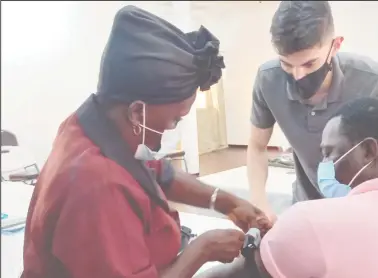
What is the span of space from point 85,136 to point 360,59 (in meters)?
0.90

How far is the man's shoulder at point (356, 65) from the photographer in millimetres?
1370

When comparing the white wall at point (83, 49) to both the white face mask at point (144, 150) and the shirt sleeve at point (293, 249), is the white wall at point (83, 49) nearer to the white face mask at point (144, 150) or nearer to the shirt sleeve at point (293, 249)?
the white face mask at point (144, 150)

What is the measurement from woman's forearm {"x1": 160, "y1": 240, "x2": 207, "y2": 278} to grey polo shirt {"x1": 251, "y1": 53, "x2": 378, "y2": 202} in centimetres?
49

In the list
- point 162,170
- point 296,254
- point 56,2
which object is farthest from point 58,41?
point 296,254

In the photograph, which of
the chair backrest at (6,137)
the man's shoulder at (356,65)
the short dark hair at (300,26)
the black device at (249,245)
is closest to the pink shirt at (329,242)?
the black device at (249,245)

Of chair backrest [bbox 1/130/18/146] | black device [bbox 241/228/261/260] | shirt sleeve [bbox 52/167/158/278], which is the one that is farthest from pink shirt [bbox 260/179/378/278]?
chair backrest [bbox 1/130/18/146]

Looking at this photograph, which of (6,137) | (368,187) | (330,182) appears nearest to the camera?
(368,187)

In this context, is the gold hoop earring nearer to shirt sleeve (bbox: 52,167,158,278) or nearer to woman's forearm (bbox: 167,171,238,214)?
shirt sleeve (bbox: 52,167,158,278)

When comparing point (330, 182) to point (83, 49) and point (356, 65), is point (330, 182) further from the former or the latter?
point (83, 49)

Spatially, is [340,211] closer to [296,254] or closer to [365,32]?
[296,254]

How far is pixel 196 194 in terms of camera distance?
4.10ft

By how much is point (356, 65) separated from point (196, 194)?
23.3 inches

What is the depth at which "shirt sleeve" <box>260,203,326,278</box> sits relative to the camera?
0.80 meters

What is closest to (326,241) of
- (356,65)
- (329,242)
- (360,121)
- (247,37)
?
(329,242)
